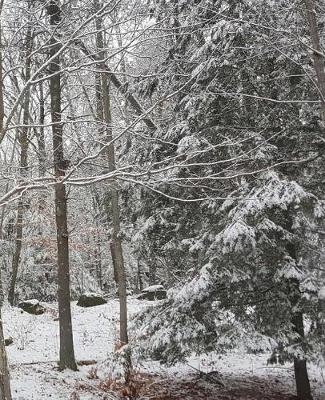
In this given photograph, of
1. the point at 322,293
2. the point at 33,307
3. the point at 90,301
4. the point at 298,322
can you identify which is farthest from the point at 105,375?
the point at 90,301

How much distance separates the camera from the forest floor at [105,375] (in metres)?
8.88

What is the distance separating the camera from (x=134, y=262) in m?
28.9

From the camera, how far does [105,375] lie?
9461 mm

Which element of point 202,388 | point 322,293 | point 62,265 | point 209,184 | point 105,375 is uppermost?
point 209,184

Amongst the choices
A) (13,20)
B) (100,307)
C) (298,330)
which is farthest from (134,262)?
(13,20)

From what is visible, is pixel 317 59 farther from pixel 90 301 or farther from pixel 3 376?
pixel 90 301

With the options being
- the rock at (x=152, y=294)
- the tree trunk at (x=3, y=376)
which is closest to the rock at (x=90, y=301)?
the rock at (x=152, y=294)

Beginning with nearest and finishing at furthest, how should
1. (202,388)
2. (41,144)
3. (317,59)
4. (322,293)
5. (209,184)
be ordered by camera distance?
(317,59)
(322,293)
(209,184)
(202,388)
(41,144)

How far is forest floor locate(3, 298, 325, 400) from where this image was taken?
29.1ft

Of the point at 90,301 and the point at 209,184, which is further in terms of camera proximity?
the point at 90,301

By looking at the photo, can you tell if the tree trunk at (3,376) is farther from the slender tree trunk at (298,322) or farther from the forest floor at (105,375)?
the slender tree trunk at (298,322)

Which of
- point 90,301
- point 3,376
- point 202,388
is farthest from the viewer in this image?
point 90,301

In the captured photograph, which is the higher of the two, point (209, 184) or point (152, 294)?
point (209, 184)

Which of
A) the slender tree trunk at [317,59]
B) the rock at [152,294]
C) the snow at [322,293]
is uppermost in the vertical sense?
the slender tree trunk at [317,59]
